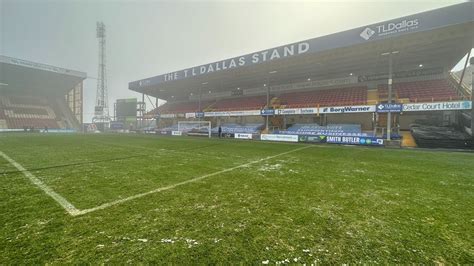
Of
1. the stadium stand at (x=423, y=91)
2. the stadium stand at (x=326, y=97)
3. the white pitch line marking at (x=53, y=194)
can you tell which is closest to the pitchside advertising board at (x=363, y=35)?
the stadium stand at (x=423, y=91)

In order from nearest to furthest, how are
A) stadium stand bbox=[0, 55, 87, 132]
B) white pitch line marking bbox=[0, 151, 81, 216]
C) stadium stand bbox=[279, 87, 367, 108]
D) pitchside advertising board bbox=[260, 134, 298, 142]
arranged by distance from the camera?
white pitch line marking bbox=[0, 151, 81, 216] → pitchside advertising board bbox=[260, 134, 298, 142] → stadium stand bbox=[279, 87, 367, 108] → stadium stand bbox=[0, 55, 87, 132]

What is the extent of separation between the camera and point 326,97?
24.3 metres

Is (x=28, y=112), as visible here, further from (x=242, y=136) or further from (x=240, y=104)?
(x=242, y=136)

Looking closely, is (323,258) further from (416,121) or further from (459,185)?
(416,121)

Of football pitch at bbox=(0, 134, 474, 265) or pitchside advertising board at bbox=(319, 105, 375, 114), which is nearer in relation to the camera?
football pitch at bbox=(0, 134, 474, 265)

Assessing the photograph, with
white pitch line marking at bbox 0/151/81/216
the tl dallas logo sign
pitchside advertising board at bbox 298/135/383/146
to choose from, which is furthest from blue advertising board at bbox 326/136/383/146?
white pitch line marking at bbox 0/151/81/216

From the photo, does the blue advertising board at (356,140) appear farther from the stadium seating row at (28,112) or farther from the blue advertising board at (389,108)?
the stadium seating row at (28,112)

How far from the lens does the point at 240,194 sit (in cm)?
420

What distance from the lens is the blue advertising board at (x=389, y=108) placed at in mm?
16516

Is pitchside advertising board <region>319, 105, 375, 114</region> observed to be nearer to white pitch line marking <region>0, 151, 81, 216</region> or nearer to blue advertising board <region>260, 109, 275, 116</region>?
blue advertising board <region>260, 109, 275, 116</region>

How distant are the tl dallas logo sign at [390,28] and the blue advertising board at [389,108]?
5.64 meters

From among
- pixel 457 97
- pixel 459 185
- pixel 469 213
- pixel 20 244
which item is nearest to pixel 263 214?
pixel 20 244

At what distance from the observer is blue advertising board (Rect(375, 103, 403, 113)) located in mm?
16516

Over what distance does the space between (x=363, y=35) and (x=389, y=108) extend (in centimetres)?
644
